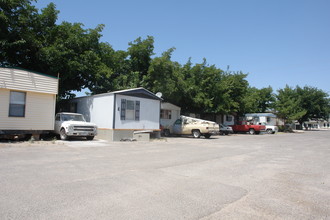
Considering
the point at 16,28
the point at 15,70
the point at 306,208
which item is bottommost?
Result: the point at 306,208

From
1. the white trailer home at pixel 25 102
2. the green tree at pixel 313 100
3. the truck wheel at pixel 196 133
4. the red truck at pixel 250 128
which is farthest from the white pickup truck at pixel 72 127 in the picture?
the green tree at pixel 313 100

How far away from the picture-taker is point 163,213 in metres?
3.96

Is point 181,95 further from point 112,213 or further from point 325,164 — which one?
point 112,213

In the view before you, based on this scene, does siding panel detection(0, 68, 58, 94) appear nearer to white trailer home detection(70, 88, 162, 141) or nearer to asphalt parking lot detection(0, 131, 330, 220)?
white trailer home detection(70, 88, 162, 141)

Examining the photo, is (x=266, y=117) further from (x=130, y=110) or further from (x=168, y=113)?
(x=130, y=110)

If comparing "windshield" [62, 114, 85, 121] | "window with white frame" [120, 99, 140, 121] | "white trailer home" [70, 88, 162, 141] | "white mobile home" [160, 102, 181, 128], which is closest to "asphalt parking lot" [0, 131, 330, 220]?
"windshield" [62, 114, 85, 121]

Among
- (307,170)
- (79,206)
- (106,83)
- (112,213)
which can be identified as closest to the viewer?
(112,213)

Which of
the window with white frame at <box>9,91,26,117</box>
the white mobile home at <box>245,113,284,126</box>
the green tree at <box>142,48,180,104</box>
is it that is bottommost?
the window with white frame at <box>9,91,26,117</box>

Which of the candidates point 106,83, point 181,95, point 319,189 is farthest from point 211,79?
point 319,189

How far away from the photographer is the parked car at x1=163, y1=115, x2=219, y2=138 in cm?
2159

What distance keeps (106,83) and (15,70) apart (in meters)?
8.86

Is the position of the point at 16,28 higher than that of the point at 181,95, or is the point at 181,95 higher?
the point at 16,28

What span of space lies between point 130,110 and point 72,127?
15.4 feet

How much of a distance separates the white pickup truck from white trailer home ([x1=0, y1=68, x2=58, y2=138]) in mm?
700
